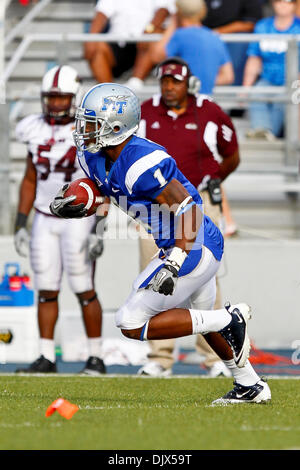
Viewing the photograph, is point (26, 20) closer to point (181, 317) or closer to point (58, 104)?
point (58, 104)

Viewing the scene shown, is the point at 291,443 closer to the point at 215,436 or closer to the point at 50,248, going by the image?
the point at 215,436

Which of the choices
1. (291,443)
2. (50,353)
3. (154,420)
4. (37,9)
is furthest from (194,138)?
(37,9)

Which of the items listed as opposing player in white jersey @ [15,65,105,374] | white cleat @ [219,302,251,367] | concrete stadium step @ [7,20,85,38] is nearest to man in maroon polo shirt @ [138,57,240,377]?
opposing player in white jersey @ [15,65,105,374]

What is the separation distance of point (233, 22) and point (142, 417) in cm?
694

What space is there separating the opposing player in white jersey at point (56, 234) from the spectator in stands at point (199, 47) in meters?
2.28

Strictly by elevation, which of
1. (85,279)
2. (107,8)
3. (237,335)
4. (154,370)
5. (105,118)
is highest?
(105,118)

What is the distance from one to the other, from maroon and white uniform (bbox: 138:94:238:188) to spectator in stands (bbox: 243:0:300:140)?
3062 mm

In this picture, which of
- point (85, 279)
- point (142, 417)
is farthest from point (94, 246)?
point (142, 417)

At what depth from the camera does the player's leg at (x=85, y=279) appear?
8328 millimetres

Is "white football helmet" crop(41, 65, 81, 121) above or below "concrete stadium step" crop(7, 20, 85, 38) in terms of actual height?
above

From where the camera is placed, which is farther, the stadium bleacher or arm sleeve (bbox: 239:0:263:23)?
arm sleeve (bbox: 239:0:263:23)

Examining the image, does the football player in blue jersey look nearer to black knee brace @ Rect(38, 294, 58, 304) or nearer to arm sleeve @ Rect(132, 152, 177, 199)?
arm sleeve @ Rect(132, 152, 177, 199)

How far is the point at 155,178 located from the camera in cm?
592

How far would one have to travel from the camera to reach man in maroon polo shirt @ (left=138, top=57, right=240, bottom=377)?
816 centimetres
